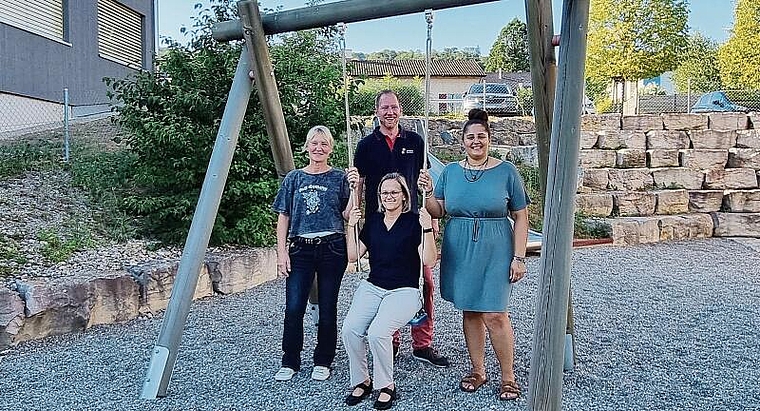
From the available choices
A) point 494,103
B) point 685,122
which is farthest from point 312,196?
point 494,103

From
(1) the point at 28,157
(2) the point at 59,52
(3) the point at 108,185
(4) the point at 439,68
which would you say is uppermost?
(4) the point at 439,68

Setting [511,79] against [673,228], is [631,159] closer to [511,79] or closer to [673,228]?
[673,228]

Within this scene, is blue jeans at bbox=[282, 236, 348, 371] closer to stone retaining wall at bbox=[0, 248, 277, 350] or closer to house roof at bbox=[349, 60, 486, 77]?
stone retaining wall at bbox=[0, 248, 277, 350]

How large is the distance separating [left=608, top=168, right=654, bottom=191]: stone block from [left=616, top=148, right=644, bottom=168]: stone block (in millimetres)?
206

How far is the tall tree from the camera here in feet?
50.7

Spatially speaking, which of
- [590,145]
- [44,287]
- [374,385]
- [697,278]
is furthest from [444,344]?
[590,145]

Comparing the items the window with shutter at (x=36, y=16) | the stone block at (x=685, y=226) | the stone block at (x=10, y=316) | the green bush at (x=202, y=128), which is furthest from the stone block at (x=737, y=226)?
the window with shutter at (x=36, y=16)

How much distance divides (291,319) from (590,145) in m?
9.05

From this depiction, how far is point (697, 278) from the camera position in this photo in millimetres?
7723

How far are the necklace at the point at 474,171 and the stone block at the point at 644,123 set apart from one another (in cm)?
939

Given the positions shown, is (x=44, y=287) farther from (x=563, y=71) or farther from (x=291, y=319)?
(x=563, y=71)

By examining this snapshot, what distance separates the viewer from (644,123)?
1238 cm

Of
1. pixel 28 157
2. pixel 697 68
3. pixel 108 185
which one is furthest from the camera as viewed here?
pixel 697 68

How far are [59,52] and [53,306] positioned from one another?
945 centimetres
